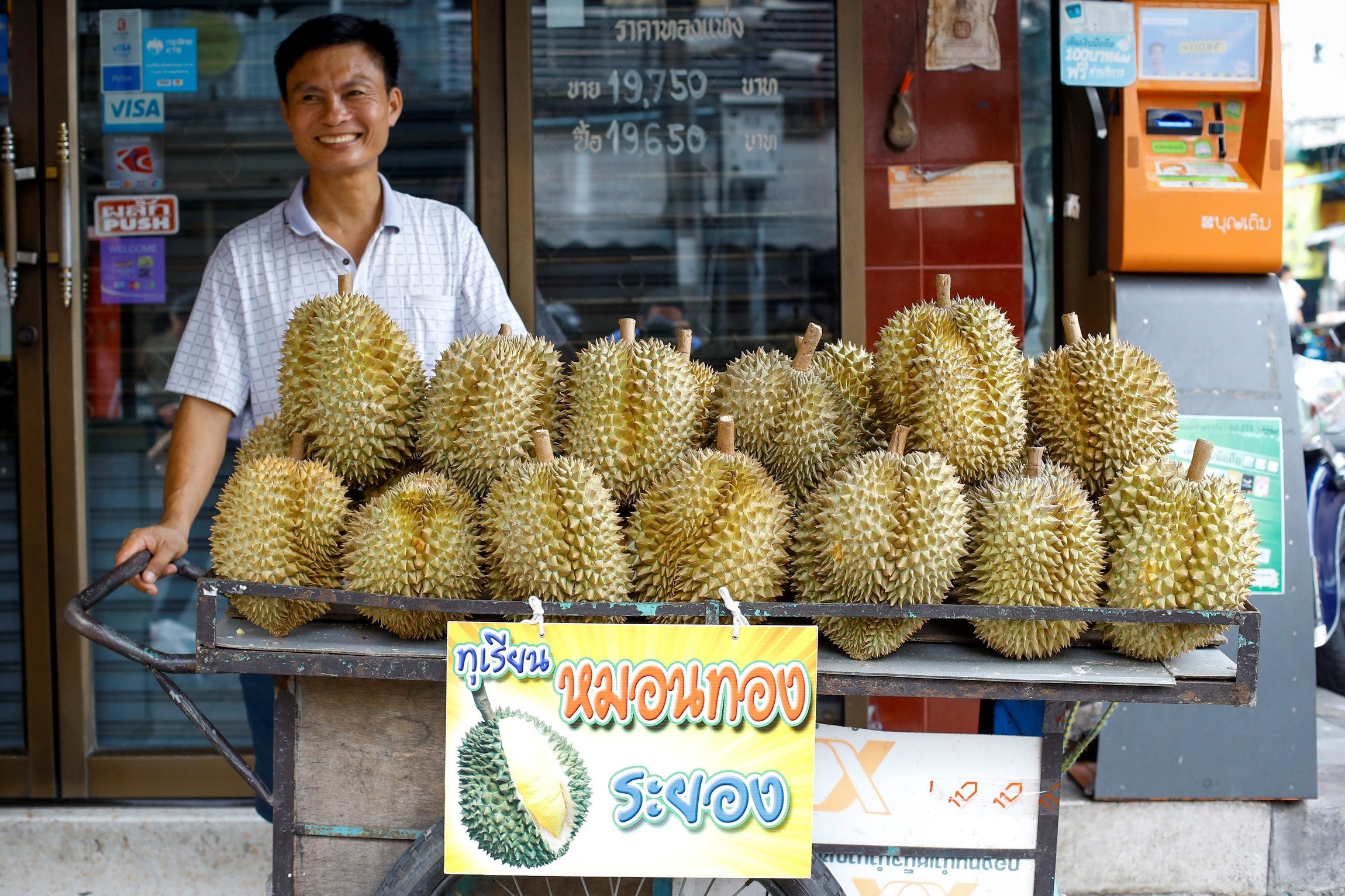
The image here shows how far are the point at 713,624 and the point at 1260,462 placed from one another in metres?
2.20

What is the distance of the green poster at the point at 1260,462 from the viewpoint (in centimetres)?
297

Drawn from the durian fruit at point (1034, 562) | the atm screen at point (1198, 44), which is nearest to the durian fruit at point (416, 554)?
the durian fruit at point (1034, 562)

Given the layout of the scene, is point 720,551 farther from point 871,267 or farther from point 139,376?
point 139,376

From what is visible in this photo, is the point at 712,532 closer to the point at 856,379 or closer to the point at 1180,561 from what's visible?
the point at 856,379

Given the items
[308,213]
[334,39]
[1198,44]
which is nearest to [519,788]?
[308,213]

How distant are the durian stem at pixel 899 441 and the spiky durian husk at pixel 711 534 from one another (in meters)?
0.17

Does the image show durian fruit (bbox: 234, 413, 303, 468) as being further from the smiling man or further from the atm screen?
the atm screen

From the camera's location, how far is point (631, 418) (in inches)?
65.8

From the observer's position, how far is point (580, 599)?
1510 millimetres

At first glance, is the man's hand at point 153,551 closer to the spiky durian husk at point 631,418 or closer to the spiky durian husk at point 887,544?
the spiky durian husk at point 631,418

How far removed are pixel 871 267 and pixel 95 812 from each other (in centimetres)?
287

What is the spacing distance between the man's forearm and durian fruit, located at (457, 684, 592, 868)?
0.89 metres

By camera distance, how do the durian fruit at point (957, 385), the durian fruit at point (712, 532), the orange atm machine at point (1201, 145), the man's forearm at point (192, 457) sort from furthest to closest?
the orange atm machine at point (1201, 145), the man's forearm at point (192, 457), the durian fruit at point (957, 385), the durian fruit at point (712, 532)

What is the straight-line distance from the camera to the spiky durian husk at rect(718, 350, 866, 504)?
170cm
